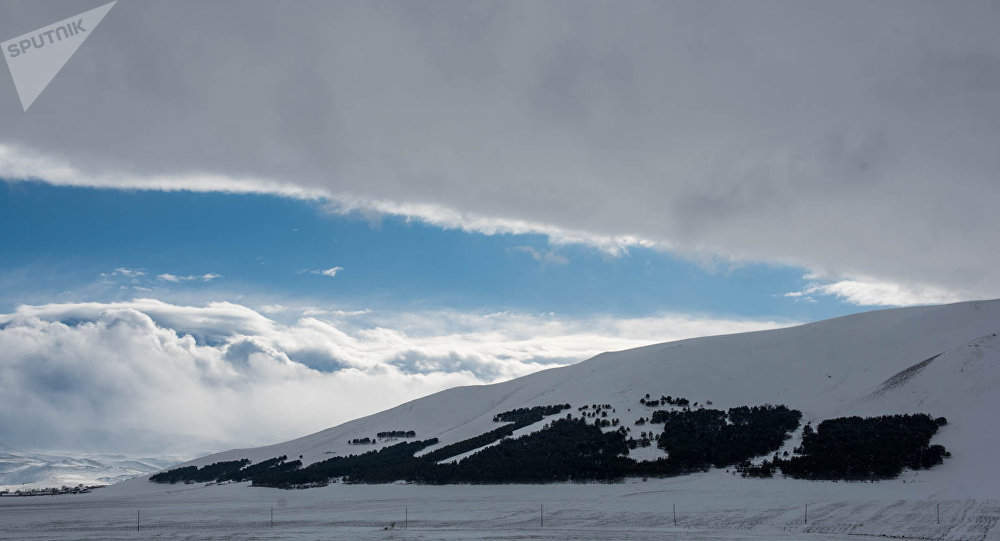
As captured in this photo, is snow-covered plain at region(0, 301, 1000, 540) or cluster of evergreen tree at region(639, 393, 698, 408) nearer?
snow-covered plain at region(0, 301, 1000, 540)

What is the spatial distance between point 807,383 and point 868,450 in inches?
892

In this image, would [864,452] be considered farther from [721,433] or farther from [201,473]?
[201,473]

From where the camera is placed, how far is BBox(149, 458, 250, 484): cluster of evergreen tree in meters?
75.2

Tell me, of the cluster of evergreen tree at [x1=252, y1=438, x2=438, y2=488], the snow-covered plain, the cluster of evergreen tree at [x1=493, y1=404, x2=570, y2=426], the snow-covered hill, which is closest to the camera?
the snow-covered plain

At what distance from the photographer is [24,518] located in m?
38.1

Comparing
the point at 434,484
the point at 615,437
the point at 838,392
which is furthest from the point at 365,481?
the point at 838,392

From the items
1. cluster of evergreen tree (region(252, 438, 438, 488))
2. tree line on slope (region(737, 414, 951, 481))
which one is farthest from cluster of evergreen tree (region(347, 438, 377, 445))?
tree line on slope (region(737, 414, 951, 481))

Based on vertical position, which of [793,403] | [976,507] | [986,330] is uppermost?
[986,330]

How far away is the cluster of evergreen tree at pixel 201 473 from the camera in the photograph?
7521cm

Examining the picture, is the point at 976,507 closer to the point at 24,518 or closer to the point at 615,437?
the point at 615,437

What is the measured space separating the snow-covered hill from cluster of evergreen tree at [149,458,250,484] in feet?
13.7

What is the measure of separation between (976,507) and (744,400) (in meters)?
30.9

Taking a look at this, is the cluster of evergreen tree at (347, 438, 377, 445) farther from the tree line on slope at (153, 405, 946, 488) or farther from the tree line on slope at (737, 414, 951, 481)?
the tree line on slope at (737, 414, 951, 481)

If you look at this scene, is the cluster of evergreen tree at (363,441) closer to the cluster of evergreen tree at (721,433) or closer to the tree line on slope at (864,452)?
the cluster of evergreen tree at (721,433)
